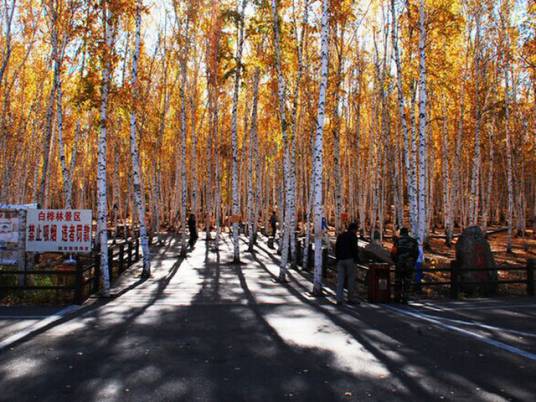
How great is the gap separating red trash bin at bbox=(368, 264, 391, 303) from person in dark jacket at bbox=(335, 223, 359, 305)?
0.55 m

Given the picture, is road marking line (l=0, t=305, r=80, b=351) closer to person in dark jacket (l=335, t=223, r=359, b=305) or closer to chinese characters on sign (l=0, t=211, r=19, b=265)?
chinese characters on sign (l=0, t=211, r=19, b=265)

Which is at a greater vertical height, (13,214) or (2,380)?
(13,214)

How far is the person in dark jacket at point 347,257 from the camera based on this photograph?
31.2 feet

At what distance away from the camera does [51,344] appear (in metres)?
6.18

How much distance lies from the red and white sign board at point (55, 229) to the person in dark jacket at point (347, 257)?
6075 millimetres

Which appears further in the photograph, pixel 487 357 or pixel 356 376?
pixel 487 357

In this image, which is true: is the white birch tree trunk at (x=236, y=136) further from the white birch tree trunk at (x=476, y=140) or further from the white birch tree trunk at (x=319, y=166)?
the white birch tree trunk at (x=476, y=140)

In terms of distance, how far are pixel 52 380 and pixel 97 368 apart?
514 millimetres

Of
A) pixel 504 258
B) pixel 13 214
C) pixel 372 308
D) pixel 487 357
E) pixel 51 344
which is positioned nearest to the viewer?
pixel 487 357

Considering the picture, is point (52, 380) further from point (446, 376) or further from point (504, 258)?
point (504, 258)

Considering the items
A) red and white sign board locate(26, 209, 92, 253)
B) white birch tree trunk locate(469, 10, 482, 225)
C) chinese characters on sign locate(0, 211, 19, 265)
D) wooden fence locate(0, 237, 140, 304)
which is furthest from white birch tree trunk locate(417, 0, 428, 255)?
chinese characters on sign locate(0, 211, 19, 265)

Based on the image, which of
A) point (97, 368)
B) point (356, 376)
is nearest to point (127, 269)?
point (97, 368)

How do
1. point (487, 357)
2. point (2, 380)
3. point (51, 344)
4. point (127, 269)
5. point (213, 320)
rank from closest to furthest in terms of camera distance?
point (2, 380) < point (487, 357) < point (51, 344) < point (213, 320) < point (127, 269)

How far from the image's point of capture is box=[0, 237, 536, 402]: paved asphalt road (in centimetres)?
458
